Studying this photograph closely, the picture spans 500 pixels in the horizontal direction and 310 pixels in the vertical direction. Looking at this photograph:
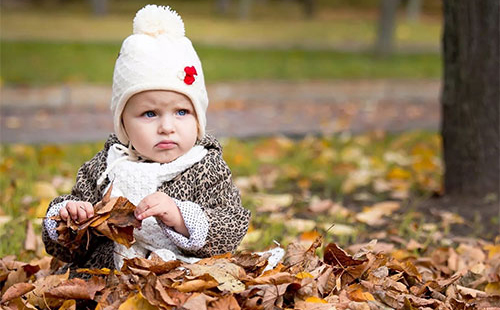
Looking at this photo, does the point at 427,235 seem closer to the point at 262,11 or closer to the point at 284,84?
the point at 284,84

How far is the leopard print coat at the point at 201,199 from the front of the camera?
2.40 m

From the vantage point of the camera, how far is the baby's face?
2.35 meters

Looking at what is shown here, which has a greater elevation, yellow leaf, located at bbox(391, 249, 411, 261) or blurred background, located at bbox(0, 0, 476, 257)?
yellow leaf, located at bbox(391, 249, 411, 261)

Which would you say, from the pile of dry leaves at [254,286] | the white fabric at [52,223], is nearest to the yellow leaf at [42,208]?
the pile of dry leaves at [254,286]

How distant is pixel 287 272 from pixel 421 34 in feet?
67.2

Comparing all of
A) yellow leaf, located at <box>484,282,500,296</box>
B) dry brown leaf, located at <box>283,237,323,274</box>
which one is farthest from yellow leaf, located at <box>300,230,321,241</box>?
yellow leaf, located at <box>484,282,500,296</box>

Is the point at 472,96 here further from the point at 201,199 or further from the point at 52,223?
the point at 52,223

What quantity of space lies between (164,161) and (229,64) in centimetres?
1009

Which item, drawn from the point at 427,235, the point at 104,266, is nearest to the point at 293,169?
the point at 427,235

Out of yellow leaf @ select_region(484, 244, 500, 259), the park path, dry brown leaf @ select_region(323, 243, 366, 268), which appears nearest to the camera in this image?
dry brown leaf @ select_region(323, 243, 366, 268)

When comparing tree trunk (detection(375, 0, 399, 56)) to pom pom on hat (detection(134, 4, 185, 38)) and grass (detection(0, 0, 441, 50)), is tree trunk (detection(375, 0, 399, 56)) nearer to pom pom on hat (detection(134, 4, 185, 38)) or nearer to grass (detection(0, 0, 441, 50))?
grass (detection(0, 0, 441, 50))

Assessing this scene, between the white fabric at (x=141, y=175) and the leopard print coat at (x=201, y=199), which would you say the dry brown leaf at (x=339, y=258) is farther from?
the white fabric at (x=141, y=175)

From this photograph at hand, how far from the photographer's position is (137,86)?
7.59ft

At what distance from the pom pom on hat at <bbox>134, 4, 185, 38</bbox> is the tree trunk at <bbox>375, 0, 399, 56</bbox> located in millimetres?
11670
